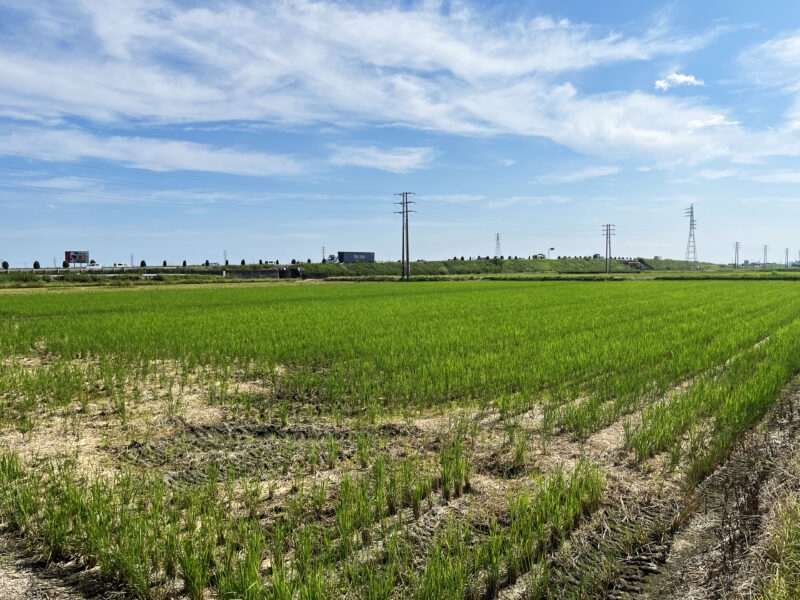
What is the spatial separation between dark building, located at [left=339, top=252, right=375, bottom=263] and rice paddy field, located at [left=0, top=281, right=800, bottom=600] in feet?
305

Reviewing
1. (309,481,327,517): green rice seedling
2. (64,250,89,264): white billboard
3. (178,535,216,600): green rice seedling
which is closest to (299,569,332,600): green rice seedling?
(178,535,216,600): green rice seedling

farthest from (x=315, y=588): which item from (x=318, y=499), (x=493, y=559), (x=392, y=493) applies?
(x=392, y=493)

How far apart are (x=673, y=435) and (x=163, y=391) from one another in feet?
24.8

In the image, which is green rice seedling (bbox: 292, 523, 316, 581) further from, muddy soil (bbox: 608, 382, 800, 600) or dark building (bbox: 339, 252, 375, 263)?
dark building (bbox: 339, 252, 375, 263)

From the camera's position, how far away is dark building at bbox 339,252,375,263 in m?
104

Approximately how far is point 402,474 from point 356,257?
101 metres

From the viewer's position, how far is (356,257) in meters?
105

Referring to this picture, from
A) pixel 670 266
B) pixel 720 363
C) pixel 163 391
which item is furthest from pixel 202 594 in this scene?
pixel 670 266

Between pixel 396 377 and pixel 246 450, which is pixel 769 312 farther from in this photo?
pixel 246 450

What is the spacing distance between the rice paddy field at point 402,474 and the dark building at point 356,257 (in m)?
93.1

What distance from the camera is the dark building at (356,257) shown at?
104062 mm

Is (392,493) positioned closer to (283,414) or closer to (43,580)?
(43,580)

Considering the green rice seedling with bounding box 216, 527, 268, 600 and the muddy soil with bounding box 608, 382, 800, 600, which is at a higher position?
the green rice seedling with bounding box 216, 527, 268, 600

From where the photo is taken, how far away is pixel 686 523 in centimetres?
425
